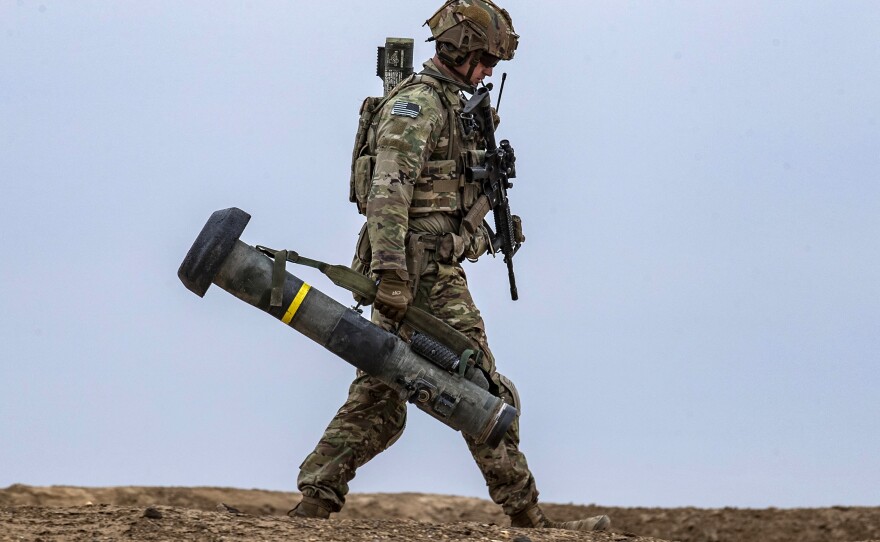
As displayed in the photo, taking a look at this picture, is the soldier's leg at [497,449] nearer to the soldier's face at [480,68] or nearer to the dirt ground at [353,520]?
the dirt ground at [353,520]

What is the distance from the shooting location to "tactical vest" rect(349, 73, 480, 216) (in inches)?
295

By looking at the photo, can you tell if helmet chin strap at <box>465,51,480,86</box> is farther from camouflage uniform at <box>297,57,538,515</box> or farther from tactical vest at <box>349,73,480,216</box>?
tactical vest at <box>349,73,480,216</box>

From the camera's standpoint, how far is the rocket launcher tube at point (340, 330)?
7.16 meters

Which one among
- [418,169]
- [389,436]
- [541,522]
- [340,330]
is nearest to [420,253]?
[418,169]

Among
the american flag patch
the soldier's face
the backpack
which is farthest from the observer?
the soldier's face

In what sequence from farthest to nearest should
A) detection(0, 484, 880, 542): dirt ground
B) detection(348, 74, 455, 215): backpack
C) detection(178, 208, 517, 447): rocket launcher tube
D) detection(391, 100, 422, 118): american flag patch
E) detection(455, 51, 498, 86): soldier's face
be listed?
detection(455, 51, 498, 86): soldier's face → detection(348, 74, 455, 215): backpack → detection(391, 100, 422, 118): american flag patch → detection(178, 208, 517, 447): rocket launcher tube → detection(0, 484, 880, 542): dirt ground

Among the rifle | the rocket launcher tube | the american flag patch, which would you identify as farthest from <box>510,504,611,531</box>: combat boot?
the american flag patch

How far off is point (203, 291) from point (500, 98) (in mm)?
2073

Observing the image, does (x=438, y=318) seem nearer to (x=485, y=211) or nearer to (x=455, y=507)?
(x=485, y=211)

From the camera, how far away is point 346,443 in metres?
7.68

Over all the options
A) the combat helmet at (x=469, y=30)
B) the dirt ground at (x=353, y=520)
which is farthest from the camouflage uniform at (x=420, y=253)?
the dirt ground at (x=353, y=520)

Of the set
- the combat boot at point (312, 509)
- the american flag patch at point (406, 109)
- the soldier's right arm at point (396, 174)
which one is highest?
the american flag patch at point (406, 109)

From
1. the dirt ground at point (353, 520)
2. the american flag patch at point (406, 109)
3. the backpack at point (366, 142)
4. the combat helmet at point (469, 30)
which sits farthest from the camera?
the combat helmet at point (469, 30)

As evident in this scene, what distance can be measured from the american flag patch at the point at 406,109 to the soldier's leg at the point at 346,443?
1.44 meters
